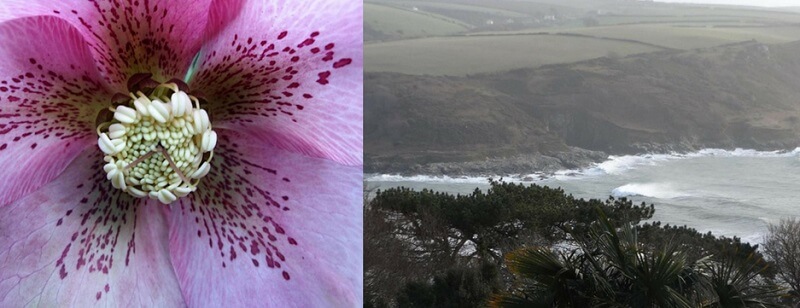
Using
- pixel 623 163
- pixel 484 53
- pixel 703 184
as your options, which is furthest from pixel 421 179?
pixel 703 184

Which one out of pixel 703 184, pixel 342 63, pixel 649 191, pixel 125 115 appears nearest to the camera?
pixel 125 115

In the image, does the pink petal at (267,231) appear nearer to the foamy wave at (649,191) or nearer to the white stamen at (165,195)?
the white stamen at (165,195)

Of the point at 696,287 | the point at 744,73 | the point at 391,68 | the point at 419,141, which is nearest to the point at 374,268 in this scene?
the point at 419,141

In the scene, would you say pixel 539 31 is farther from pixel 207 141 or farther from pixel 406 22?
pixel 207 141

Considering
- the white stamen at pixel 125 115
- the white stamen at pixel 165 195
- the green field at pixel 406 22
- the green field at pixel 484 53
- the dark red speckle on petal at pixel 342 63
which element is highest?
the dark red speckle on petal at pixel 342 63

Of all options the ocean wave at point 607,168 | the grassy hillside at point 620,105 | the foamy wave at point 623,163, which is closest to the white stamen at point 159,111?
the ocean wave at point 607,168

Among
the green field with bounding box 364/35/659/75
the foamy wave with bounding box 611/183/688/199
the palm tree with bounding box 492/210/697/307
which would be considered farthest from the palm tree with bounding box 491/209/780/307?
the foamy wave with bounding box 611/183/688/199
